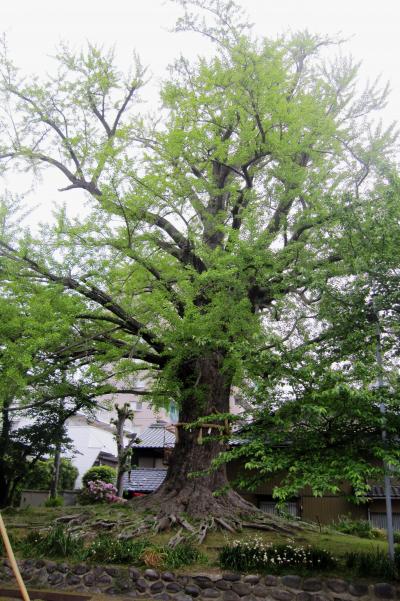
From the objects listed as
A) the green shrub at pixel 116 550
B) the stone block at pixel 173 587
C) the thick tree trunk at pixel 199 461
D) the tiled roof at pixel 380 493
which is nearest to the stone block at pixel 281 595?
the stone block at pixel 173 587

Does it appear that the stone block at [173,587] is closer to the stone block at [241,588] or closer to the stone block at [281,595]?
the stone block at [241,588]

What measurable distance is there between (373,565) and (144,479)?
47.6ft

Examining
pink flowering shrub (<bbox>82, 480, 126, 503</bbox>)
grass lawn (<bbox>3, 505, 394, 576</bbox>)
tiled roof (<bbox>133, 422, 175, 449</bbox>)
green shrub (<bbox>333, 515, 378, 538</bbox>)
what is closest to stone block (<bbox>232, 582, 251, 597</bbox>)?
grass lawn (<bbox>3, 505, 394, 576</bbox>)

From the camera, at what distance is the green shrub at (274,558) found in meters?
7.84

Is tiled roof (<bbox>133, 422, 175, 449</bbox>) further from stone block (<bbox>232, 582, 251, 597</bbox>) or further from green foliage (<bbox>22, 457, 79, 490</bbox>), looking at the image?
stone block (<bbox>232, 582, 251, 597</bbox>)

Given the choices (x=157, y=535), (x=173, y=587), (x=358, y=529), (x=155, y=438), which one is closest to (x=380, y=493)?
(x=358, y=529)

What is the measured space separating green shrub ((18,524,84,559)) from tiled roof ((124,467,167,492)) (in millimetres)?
9903

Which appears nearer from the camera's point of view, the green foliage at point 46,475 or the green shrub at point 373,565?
the green shrub at point 373,565

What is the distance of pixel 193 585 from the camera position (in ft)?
25.6

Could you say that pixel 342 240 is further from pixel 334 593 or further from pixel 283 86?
pixel 334 593

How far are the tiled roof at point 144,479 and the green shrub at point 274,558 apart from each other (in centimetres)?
1148

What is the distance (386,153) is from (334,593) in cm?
870

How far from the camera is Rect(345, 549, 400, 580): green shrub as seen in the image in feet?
24.1

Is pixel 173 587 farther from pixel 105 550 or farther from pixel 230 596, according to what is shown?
pixel 105 550
